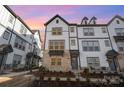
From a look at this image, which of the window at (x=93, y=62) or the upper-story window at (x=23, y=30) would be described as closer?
the window at (x=93, y=62)

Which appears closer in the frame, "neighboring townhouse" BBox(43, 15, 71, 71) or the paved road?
the paved road

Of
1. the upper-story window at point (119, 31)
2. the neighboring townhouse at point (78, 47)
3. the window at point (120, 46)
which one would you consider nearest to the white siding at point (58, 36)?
the neighboring townhouse at point (78, 47)

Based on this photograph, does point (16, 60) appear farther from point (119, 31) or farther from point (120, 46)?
point (119, 31)

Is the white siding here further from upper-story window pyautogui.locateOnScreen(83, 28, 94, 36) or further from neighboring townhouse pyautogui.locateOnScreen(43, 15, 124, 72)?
upper-story window pyautogui.locateOnScreen(83, 28, 94, 36)

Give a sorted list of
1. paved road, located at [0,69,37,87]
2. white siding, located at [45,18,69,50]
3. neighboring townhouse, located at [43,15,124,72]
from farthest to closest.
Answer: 1. white siding, located at [45,18,69,50]
2. neighboring townhouse, located at [43,15,124,72]
3. paved road, located at [0,69,37,87]

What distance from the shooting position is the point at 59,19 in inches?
684

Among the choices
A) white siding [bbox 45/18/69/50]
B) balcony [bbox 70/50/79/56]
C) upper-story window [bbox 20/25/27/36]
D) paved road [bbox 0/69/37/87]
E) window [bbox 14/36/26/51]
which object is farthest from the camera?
upper-story window [bbox 20/25/27/36]

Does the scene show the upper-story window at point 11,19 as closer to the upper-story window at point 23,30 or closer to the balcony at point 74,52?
the upper-story window at point 23,30

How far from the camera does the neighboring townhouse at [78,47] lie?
15.0 metres

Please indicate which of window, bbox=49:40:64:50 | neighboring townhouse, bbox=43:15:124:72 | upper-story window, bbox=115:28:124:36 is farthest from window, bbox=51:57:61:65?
upper-story window, bbox=115:28:124:36

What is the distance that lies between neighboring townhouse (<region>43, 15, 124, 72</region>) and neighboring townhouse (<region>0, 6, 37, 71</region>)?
5.39 meters

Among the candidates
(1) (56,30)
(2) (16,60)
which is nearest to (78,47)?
(1) (56,30)

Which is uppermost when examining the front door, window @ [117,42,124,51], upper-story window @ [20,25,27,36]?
upper-story window @ [20,25,27,36]

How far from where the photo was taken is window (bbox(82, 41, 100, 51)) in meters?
16.0
